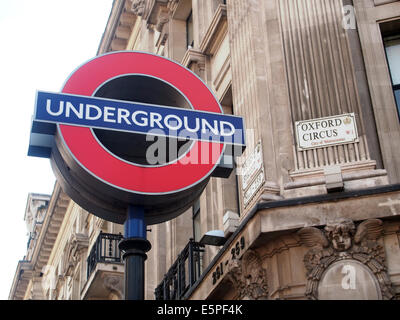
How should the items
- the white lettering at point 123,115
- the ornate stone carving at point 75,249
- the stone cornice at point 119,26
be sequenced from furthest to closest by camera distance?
1. the ornate stone carving at point 75,249
2. the stone cornice at point 119,26
3. the white lettering at point 123,115

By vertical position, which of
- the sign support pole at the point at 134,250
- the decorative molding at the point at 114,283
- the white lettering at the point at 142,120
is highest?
the decorative molding at the point at 114,283

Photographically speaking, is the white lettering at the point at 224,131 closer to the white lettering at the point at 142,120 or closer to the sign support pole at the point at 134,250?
the white lettering at the point at 142,120

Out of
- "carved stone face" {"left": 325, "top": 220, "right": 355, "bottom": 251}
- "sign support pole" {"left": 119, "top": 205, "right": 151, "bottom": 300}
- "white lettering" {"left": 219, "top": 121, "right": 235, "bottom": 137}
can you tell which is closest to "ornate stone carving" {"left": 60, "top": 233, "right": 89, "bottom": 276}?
"carved stone face" {"left": 325, "top": 220, "right": 355, "bottom": 251}

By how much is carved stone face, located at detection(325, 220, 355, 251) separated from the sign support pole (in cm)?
369

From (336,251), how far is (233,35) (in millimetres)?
5349

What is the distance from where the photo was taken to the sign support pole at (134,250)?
6508 mm

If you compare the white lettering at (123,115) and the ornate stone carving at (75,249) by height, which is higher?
the ornate stone carving at (75,249)

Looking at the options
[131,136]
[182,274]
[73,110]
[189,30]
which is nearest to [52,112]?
[73,110]

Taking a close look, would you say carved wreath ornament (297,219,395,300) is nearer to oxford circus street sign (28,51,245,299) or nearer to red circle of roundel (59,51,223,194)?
oxford circus street sign (28,51,245,299)

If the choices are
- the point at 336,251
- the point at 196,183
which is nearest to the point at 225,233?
the point at 336,251

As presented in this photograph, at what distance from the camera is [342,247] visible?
10.2 meters

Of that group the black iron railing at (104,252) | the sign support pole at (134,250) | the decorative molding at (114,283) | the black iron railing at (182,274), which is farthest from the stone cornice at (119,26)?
the sign support pole at (134,250)

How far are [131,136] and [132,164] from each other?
1.44 ft

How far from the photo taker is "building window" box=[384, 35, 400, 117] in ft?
40.4
